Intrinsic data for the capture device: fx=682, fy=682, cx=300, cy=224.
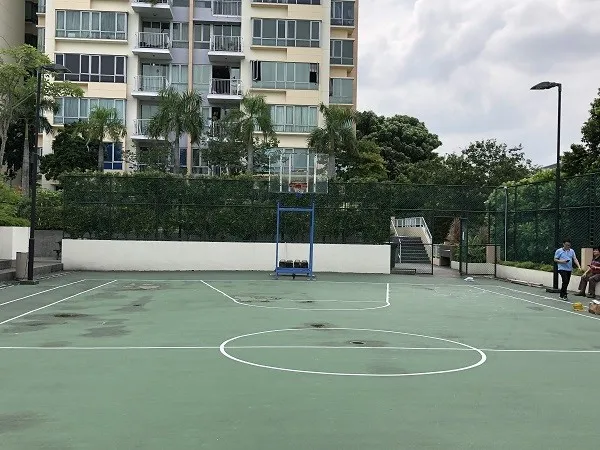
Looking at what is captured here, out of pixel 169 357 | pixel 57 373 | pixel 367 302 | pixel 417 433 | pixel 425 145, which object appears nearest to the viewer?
pixel 417 433

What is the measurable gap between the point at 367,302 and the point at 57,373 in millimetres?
9519

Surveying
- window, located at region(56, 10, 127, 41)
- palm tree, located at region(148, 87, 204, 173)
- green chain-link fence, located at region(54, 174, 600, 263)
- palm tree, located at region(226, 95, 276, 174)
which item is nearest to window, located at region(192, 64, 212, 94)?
window, located at region(56, 10, 127, 41)

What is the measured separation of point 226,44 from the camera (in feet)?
147

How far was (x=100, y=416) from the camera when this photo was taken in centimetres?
609

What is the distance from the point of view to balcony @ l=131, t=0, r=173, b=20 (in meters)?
43.3

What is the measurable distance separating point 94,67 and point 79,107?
275cm

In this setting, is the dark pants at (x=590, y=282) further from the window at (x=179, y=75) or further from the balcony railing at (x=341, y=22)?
the balcony railing at (x=341, y=22)

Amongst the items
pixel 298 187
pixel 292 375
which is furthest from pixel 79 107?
pixel 292 375

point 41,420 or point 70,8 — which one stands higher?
point 70,8

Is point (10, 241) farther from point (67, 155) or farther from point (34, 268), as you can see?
point (67, 155)

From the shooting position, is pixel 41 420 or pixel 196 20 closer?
pixel 41 420

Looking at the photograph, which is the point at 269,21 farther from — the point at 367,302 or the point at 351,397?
the point at 351,397

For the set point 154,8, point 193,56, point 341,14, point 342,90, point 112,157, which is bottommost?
point 112,157

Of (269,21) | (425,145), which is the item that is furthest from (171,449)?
(425,145)
